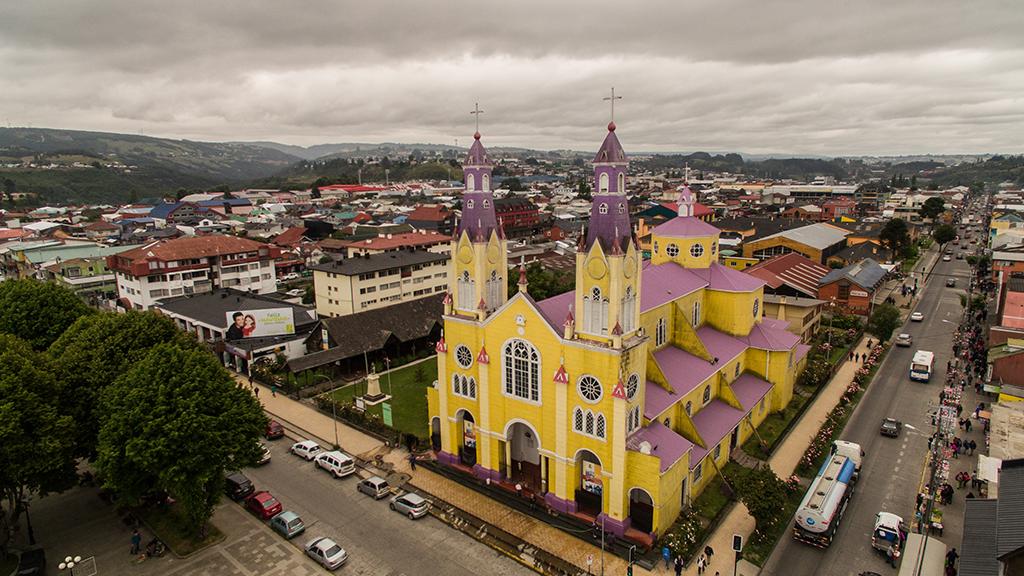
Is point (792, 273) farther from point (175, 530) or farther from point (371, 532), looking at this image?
point (175, 530)

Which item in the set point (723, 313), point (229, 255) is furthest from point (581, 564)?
point (229, 255)

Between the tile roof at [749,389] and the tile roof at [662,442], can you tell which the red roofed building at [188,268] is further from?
the tile roof at [749,389]

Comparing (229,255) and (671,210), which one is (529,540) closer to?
(229,255)

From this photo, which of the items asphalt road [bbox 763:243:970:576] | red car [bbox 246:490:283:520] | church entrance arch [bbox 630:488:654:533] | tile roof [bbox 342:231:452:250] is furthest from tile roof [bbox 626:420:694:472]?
tile roof [bbox 342:231:452:250]

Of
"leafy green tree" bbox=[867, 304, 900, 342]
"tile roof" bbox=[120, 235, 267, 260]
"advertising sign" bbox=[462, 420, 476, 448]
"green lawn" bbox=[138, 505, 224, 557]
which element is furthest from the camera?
"tile roof" bbox=[120, 235, 267, 260]

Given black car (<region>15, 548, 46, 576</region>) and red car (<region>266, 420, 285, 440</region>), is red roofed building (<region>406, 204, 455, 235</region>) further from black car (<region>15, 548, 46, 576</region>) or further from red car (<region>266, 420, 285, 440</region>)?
black car (<region>15, 548, 46, 576</region>)

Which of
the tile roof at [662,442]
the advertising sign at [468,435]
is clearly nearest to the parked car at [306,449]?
the advertising sign at [468,435]
